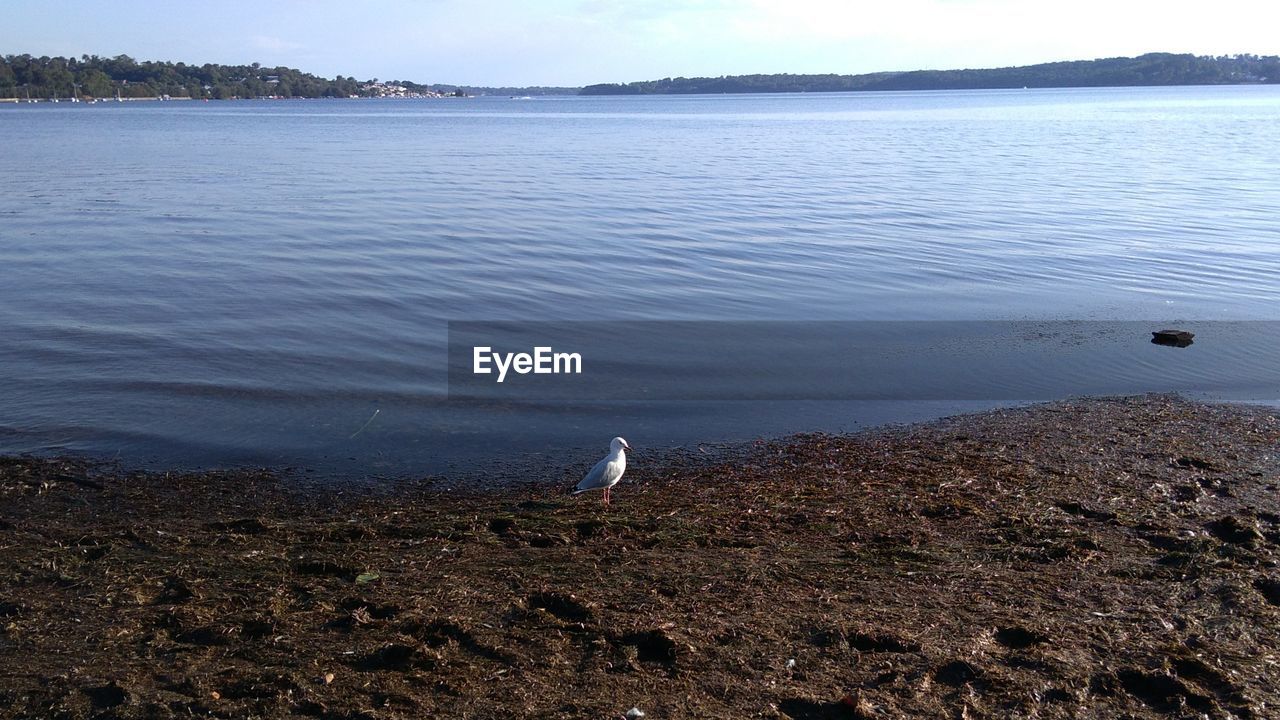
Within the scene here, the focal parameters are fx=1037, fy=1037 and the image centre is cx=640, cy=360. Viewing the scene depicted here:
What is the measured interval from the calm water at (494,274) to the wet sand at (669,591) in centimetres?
185

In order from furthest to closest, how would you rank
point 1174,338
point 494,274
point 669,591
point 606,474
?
point 494,274
point 1174,338
point 606,474
point 669,591

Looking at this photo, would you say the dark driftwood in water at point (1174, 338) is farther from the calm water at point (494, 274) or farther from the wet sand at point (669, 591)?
the wet sand at point (669, 591)

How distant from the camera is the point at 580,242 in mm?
25234

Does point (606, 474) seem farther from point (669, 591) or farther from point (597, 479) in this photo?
point (669, 591)

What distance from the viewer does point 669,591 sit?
22.9 feet

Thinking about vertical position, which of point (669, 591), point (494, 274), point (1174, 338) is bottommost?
point (669, 591)

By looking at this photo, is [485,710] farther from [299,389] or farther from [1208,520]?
[299,389]

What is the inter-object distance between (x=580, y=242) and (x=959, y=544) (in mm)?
18190

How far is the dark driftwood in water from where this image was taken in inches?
619

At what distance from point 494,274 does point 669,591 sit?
14946 millimetres

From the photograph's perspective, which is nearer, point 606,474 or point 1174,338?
point 606,474

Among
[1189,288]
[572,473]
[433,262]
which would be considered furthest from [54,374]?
[1189,288]

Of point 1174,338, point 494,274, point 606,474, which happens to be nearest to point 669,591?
point 606,474

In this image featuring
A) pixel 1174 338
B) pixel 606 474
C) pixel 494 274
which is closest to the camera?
pixel 606 474
